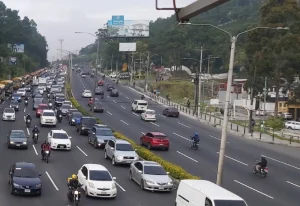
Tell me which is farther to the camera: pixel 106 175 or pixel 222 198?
pixel 106 175

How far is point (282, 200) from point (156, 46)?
13688cm

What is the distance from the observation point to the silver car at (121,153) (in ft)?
107

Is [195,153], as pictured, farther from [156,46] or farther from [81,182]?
[156,46]

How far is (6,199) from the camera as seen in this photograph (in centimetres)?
2262

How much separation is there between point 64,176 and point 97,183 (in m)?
5.02

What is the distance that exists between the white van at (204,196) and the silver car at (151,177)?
5.80m

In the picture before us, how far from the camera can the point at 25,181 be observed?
2366 cm

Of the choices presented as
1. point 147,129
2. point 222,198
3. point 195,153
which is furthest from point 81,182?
point 147,129

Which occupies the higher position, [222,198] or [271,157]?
[222,198]

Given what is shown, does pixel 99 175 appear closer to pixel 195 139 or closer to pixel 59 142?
pixel 59 142

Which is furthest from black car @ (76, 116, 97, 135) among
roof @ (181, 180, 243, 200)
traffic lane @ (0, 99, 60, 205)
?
roof @ (181, 180, 243, 200)

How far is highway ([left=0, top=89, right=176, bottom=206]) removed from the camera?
23297mm

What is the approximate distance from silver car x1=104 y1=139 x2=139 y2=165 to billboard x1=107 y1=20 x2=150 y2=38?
12579cm

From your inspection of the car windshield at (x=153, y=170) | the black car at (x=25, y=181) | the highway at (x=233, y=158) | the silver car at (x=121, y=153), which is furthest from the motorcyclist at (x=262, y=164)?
the black car at (x=25, y=181)
